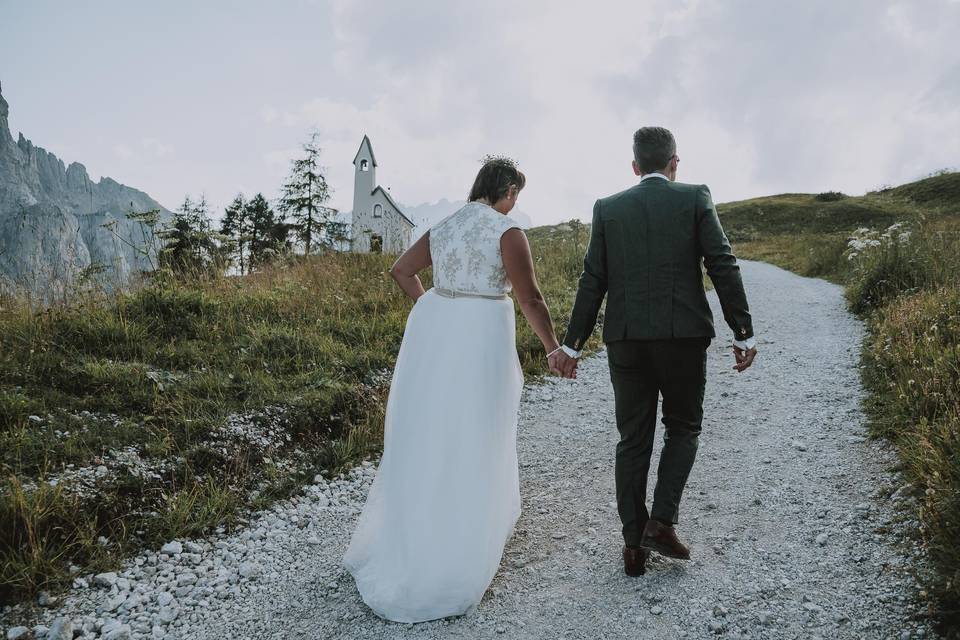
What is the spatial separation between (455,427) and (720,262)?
1841mm

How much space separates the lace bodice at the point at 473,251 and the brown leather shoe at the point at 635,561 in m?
1.81

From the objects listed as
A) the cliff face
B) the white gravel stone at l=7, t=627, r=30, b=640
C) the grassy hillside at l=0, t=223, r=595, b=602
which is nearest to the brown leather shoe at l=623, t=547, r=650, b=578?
the grassy hillside at l=0, t=223, r=595, b=602

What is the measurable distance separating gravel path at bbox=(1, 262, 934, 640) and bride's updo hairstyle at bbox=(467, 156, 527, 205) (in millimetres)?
2460

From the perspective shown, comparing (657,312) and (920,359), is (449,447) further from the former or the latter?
(920,359)

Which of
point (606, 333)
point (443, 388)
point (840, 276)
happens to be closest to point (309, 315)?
point (443, 388)

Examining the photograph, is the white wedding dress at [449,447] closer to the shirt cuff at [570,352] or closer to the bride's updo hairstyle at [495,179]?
the bride's updo hairstyle at [495,179]

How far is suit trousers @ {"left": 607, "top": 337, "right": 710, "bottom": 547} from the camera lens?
3.36m

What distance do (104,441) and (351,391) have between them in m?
2.32

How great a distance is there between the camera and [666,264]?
3316mm

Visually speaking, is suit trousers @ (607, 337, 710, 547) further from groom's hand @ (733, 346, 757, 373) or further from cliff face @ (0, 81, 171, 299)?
cliff face @ (0, 81, 171, 299)

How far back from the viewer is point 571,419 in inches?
260

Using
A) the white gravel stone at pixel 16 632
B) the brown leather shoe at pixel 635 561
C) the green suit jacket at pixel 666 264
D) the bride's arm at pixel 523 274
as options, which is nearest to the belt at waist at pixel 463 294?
the bride's arm at pixel 523 274

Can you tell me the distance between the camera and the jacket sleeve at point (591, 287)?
3.56 m

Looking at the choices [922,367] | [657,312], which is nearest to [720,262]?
[657,312]
